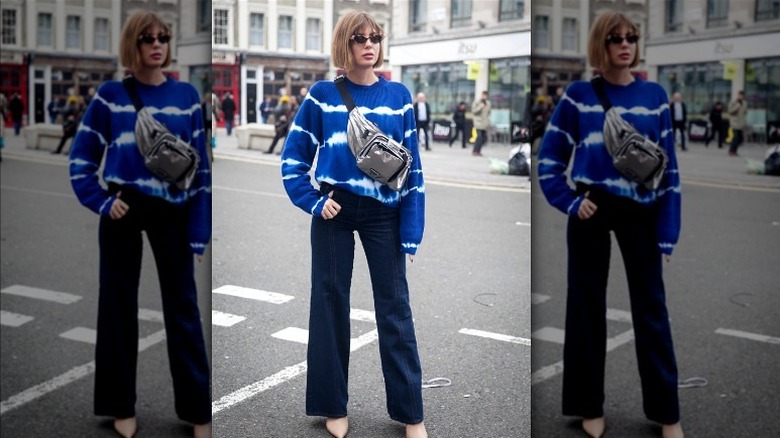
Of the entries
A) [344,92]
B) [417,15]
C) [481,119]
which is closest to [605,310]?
[344,92]

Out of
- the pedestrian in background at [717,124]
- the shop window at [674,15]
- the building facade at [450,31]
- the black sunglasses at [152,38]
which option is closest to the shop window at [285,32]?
the building facade at [450,31]

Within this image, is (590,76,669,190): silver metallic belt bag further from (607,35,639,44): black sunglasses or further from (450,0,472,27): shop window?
(450,0,472,27): shop window

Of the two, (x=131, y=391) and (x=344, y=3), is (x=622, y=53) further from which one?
(x=131, y=391)

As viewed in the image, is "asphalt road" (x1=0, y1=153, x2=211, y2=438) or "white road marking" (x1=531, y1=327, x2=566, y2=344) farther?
"white road marking" (x1=531, y1=327, x2=566, y2=344)

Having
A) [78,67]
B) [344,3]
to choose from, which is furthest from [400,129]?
[78,67]

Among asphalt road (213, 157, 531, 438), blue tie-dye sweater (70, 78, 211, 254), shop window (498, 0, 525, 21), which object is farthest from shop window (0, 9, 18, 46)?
shop window (498, 0, 525, 21)

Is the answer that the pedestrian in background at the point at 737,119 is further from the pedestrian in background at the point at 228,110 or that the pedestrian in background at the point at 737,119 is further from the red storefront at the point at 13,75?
the red storefront at the point at 13,75

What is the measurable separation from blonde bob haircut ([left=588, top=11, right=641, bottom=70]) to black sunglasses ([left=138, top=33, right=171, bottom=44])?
104 cm

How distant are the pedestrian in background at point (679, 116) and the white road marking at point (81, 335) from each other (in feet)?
5.03

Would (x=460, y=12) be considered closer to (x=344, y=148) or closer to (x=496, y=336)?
(x=344, y=148)

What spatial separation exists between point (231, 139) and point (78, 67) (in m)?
0.80

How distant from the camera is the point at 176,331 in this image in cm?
246

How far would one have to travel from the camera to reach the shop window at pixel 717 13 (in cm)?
229

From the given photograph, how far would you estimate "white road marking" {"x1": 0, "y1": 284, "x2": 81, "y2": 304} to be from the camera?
237 centimetres
